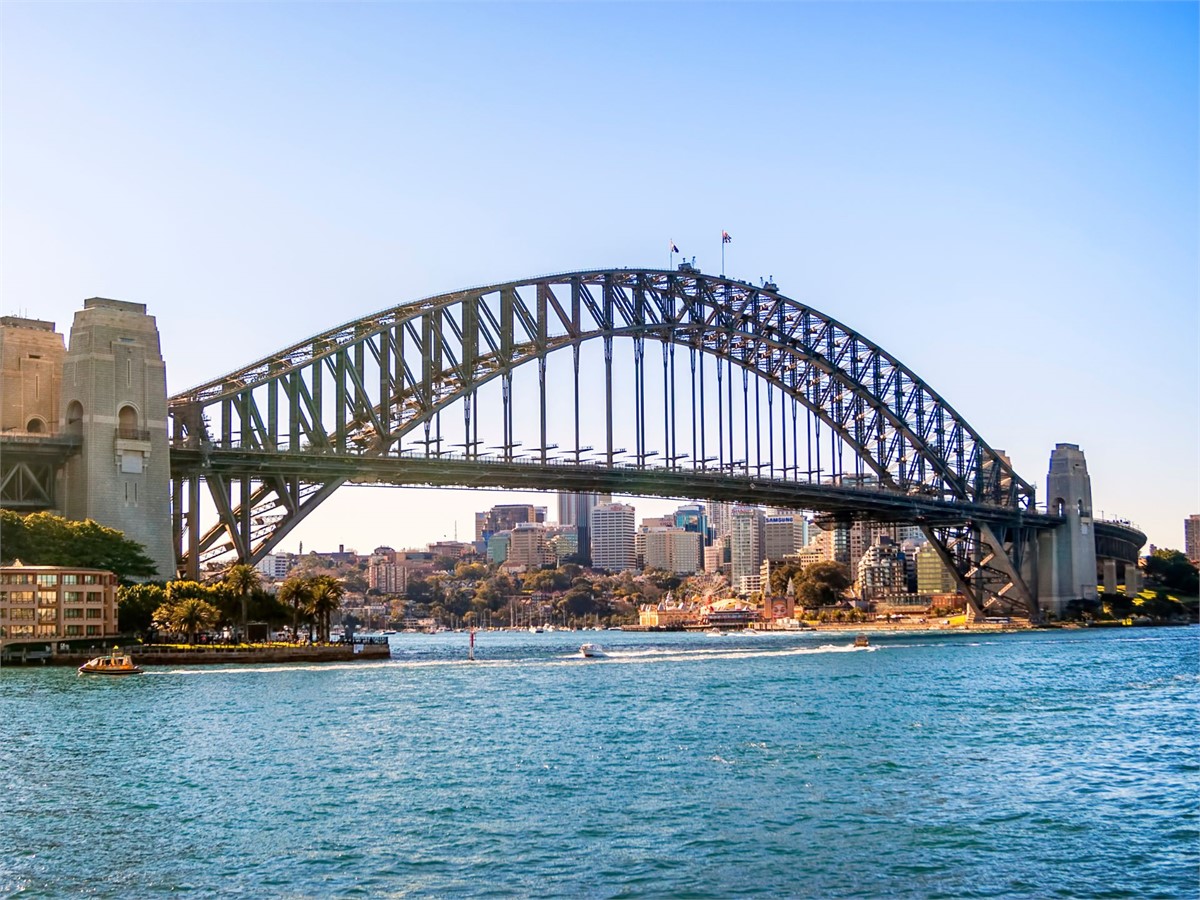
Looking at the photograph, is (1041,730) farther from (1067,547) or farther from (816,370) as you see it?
(1067,547)

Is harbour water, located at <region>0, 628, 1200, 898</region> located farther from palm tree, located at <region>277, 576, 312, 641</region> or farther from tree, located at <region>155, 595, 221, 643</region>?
palm tree, located at <region>277, 576, 312, 641</region>

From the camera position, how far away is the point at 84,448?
2921 inches

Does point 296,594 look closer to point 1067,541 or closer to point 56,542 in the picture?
point 56,542

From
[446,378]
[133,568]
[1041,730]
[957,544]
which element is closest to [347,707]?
[1041,730]

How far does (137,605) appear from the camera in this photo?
72.2 meters

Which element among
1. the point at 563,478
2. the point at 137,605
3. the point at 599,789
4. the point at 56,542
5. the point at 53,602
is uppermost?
the point at 563,478

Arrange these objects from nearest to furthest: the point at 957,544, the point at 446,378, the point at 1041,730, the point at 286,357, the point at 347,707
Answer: the point at 1041,730
the point at 347,707
the point at 286,357
the point at 446,378
the point at 957,544

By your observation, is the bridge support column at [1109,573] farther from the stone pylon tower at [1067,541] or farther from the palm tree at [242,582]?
the palm tree at [242,582]

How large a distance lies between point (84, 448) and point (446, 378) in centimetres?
2385

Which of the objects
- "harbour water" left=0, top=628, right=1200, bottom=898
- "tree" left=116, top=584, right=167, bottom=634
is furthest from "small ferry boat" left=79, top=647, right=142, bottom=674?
"tree" left=116, top=584, right=167, bottom=634

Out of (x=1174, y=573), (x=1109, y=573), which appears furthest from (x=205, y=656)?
(x=1174, y=573)

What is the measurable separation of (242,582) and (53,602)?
32.8ft

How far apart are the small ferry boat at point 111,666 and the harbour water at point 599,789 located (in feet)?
14.3

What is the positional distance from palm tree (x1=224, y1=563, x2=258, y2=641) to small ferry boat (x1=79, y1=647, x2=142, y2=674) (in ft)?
37.9
